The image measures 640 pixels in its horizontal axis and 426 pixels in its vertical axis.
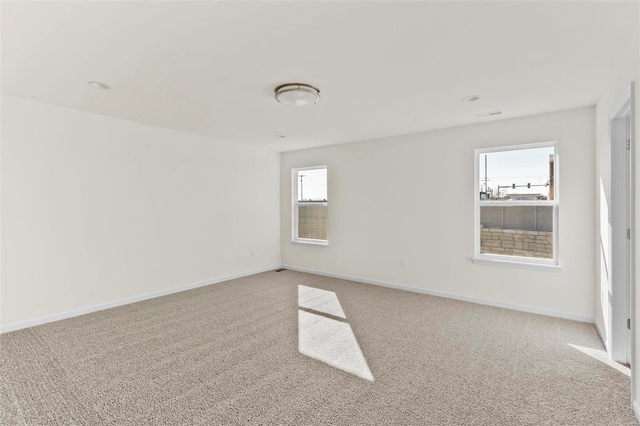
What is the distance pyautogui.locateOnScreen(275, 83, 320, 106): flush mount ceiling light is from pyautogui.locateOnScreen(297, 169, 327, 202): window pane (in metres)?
2.94

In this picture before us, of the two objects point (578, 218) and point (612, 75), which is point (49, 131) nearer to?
point (612, 75)

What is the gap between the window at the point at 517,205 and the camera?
383cm

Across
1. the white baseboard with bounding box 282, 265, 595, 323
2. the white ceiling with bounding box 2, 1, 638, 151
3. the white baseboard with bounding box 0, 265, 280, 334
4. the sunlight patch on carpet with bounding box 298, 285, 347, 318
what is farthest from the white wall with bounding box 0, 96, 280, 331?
the white baseboard with bounding box 282, 265, 595, 323

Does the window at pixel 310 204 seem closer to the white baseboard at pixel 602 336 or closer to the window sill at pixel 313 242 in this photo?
the window sill at pixel 313 242

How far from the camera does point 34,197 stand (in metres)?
3.43

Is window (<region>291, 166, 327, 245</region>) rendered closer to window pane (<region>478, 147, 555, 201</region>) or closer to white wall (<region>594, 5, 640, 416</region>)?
window pane (<region>478, 147, 555, 201</region>)

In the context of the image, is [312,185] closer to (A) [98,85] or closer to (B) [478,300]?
(B) [478,300]

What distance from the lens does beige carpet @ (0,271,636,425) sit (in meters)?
1.97

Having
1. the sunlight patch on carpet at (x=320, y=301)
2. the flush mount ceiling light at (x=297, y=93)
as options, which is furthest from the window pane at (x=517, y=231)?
the flush mount ceiling light at (x=297, y=93)

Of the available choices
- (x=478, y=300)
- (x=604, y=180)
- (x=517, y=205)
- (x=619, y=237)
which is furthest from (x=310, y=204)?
(x=619, y=237)

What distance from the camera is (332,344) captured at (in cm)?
294

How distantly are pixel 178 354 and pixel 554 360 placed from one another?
3.24m

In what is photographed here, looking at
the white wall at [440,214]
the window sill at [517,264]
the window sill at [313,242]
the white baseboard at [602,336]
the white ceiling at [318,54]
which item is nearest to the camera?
the white ceiling at [318,54]

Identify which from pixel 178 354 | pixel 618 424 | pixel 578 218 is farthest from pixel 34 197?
pixel 578 218
